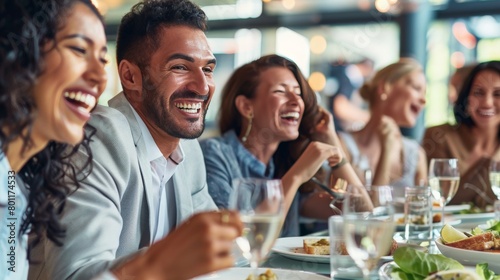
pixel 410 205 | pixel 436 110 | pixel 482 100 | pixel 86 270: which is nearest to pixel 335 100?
pixel 436 110

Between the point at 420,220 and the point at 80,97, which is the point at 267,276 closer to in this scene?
the point at 80,97

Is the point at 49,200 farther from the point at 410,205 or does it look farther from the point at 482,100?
the point at 482,100

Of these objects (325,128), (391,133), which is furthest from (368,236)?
(391,133)

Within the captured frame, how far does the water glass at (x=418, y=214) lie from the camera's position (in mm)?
1843

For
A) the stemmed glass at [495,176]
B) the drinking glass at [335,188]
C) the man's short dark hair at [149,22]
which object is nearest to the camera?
the man's short dark hair at [149,22]

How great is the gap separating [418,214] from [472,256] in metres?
0.38

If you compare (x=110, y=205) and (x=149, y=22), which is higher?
(x=149, y=22)

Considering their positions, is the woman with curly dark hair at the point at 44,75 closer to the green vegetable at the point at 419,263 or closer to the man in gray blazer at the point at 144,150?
the man in gray blazer at the point at 144,150

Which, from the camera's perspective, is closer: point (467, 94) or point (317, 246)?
point (317, 246)

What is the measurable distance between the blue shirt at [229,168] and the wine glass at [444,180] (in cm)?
53

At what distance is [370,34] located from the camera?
5691 millimetres

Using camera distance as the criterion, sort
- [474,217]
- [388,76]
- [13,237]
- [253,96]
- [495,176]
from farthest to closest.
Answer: [388,76]
[253,96]
[495,176]
[474,217]
[13,237]

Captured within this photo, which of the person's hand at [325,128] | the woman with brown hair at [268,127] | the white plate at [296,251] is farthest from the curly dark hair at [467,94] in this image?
the white plate at [296,251]

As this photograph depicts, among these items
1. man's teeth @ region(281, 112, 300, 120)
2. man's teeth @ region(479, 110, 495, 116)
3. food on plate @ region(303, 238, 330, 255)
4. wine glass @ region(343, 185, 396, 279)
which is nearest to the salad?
wine glass @ region(343, 185, 396, 279)
